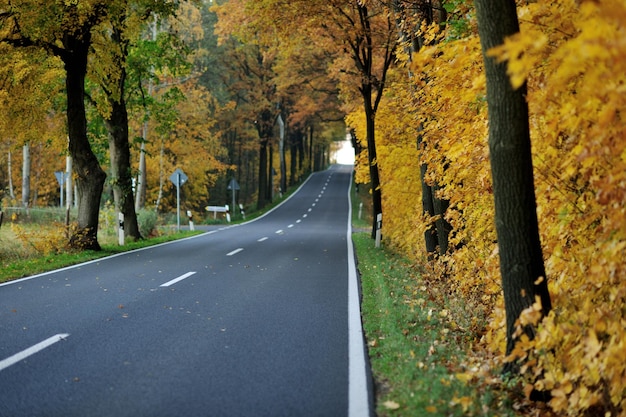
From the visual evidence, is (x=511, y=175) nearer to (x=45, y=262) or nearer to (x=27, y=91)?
(x=45, y=262)

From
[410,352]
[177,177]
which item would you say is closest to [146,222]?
[177,177]

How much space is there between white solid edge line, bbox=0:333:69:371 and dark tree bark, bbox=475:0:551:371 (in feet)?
15.1

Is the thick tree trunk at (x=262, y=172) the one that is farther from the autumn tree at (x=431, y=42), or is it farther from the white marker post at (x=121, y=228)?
the autumn tree at (x=431, y=42)

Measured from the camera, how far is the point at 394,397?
4777mm

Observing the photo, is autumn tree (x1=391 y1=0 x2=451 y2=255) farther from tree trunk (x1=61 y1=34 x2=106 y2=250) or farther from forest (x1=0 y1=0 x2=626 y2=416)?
tree trunk (x1=61 y1=34 x2=106 y2=250)

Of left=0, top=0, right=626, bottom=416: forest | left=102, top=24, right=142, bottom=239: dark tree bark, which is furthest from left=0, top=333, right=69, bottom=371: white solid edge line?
left=102, top=24, right=142, bottom=239: dark tree bark

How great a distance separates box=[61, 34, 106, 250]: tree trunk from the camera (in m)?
16.2

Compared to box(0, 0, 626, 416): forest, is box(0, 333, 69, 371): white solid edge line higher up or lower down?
lower down

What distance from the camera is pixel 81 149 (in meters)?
16.8

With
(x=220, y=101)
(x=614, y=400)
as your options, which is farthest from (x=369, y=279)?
(x=220, y=101)

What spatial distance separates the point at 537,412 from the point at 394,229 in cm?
1531

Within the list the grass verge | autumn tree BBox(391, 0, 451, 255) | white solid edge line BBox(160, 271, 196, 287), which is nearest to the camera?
white solid edge line BBox(160, 271, 196, 287)

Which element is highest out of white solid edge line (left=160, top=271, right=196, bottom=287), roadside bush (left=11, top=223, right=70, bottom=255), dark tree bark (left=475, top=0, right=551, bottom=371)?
dark tree bark (left=475, top=0, right=551, bottom=371)

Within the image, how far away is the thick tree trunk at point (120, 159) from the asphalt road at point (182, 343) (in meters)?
8.29
